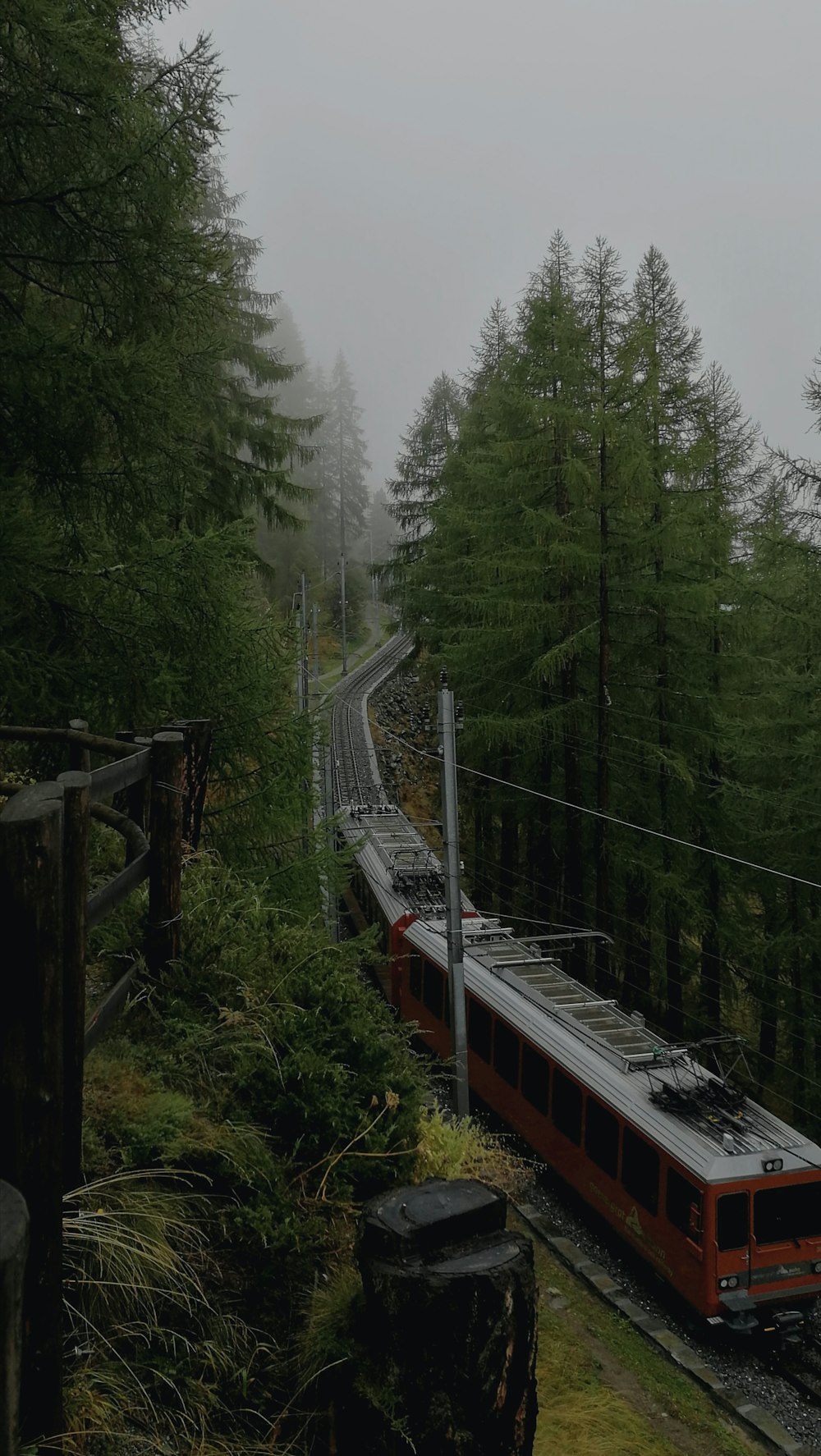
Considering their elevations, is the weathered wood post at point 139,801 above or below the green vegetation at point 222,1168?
above

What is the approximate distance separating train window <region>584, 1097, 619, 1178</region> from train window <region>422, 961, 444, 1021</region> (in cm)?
395

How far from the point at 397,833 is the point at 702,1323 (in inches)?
496

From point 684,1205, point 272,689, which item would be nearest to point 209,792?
point 272,689

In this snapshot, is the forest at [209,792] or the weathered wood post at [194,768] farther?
the weathered wood post at [194,768]

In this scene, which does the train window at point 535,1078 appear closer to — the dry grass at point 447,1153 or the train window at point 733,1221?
the train window at point 733,1221

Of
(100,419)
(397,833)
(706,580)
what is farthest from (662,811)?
(100,419)

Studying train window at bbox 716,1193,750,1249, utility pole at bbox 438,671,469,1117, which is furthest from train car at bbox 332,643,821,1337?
utility pole at bbox 438,671,469,1117

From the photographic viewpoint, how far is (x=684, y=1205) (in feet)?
29.6

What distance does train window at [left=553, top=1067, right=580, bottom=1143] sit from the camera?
423 inches

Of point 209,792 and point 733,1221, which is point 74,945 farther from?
point 733,1221

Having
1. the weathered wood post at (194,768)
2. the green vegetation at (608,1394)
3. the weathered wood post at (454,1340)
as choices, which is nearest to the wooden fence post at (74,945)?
the weathered wood post at (454,1340)

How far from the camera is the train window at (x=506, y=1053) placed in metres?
12.1

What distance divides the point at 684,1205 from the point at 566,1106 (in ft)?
6.92

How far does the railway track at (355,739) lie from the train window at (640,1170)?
12.7m
